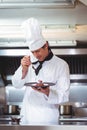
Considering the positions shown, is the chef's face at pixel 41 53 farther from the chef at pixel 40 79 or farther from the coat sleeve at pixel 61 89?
the coat sleeve at pixel 61 89

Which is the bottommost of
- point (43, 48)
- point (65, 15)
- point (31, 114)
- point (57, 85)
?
point (31, 114)

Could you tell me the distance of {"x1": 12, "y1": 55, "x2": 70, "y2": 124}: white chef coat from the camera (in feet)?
6.81

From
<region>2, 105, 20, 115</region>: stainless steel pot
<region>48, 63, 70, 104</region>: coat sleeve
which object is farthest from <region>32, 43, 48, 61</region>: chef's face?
<region>2, 105, 20, 115</region>: stainless steel pot

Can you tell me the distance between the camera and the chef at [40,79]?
82.4 inches

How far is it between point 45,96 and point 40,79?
0.19 metres

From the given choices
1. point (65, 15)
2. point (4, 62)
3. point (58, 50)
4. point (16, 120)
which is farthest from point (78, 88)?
point (16, 120)

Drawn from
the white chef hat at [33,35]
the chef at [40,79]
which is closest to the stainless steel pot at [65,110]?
the chef at [40,79]

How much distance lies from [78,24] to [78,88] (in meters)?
1.41

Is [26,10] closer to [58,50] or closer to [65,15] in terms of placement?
[65,15]

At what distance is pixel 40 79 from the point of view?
7.50ft

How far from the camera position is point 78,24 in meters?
3.37

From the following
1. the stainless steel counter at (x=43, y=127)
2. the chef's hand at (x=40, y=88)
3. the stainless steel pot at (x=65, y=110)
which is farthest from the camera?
the stainless steel pot at (x=65, y=110)

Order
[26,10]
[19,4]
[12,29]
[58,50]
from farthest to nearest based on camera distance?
[58,50]
[12,29]
[26,10]
[19,4]

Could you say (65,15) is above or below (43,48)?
above
